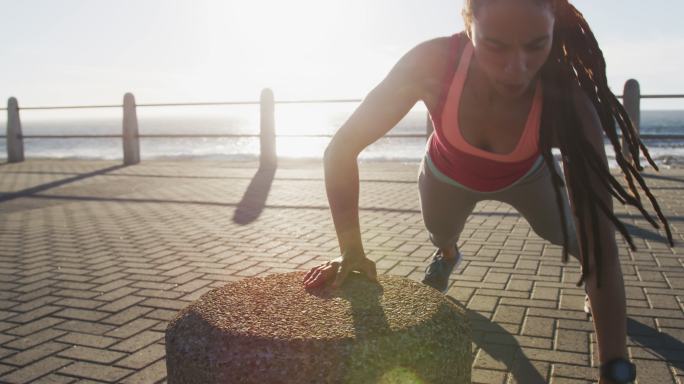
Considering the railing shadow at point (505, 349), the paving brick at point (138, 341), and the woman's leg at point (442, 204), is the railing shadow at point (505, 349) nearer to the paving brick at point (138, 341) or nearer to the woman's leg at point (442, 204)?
the woman's leg at point (442, 204)

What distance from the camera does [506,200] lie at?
10.4 feet

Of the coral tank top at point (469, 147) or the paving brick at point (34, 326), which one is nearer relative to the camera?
the coral tank top at point (469, 147)

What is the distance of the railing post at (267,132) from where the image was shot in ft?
38.6

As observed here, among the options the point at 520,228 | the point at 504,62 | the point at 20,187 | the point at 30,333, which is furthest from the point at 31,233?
the point at 504,62

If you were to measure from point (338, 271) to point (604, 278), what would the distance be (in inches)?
37.5

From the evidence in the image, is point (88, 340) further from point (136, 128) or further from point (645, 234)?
point (136, 128)

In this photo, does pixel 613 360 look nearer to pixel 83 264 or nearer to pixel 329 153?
pixel 329 153

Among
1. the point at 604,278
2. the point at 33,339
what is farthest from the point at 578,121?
the point at 33,339

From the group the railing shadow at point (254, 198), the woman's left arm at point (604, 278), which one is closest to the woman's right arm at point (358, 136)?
the woman's left arm at point (604, 278)

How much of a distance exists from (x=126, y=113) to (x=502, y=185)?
11.4m

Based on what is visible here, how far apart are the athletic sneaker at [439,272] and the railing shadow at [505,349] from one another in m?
0.30

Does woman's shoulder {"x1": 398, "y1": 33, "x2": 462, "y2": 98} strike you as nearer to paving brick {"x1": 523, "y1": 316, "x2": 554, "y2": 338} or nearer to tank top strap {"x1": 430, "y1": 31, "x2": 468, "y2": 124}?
tank top strap {"x1": 430, "y1": 31, "x2": 468, "y2": 124}

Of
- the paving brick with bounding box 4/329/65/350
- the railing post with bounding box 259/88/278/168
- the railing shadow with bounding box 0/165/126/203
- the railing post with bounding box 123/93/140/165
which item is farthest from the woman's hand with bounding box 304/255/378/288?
the railing post with bounding box 123/93/140/165

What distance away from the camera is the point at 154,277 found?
4293 millimetres
